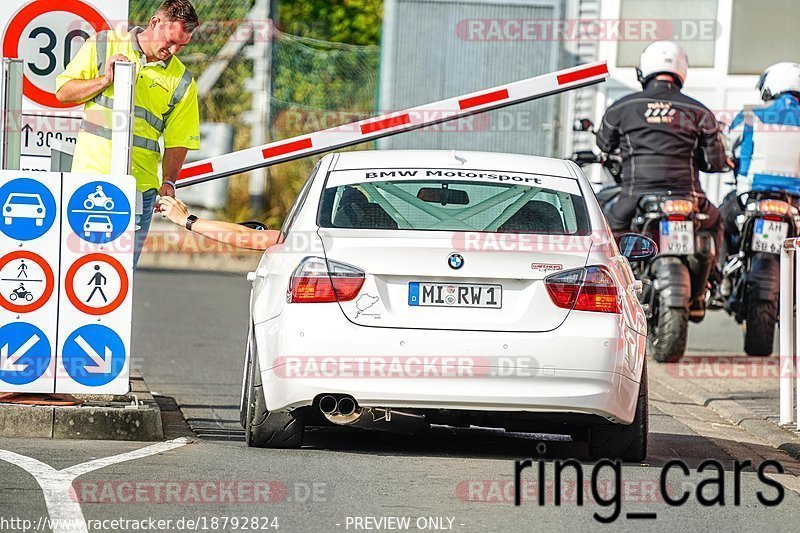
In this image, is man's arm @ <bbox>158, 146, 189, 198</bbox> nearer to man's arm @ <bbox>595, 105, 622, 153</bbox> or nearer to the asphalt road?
the asphalt road

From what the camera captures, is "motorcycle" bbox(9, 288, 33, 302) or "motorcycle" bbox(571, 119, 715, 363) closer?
"motorcycle" bbox(9, 288, 33, 302)

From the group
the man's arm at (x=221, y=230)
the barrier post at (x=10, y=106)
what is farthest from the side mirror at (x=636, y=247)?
the barrier post at (x=10, y=106)

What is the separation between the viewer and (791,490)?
718cm

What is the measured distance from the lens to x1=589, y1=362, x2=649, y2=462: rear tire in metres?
7.55

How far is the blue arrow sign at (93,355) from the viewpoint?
25.3ft

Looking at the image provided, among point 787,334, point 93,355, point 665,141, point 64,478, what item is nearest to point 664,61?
point 665,141

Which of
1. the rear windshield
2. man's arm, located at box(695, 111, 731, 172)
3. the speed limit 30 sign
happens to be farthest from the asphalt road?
man's arm, located at box(695, 111, 731, 172)

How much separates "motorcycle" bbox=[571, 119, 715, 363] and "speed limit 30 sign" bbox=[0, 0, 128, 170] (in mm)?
4582

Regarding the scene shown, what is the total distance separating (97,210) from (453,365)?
6.35 ft

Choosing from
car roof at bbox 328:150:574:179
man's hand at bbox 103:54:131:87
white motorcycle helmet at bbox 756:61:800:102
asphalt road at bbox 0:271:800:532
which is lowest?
asphalt road at bbox 0:271:800:532

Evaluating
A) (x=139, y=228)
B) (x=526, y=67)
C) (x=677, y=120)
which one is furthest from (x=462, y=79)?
(x=139, y=228)

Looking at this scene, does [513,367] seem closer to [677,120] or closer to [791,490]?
[791,490]

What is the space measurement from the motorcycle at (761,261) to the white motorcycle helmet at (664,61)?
113 centimetres

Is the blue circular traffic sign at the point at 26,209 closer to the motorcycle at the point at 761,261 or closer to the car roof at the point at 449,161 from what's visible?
the car roof at the point at 449,161
